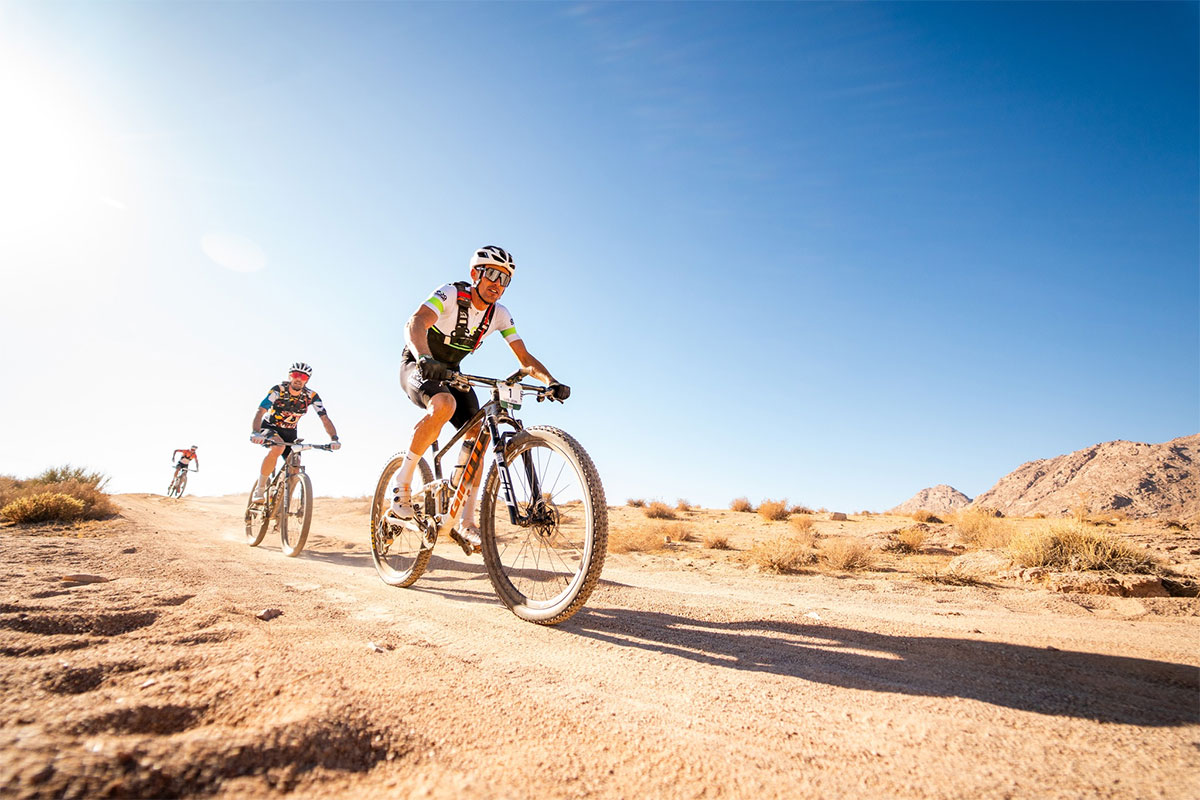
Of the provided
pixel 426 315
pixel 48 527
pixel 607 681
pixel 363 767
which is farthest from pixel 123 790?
pixel 48 527

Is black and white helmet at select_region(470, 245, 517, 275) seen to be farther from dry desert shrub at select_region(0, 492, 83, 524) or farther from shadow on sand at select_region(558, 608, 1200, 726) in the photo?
dry desert shrub at select_region(0, 492, 83, 524)

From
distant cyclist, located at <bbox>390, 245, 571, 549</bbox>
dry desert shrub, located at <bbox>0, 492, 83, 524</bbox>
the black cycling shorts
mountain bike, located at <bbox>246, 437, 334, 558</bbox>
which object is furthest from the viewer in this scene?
dry desert shrub, located at <bbox>0, 492, 83, 524</bbox>

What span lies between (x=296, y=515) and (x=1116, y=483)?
39.6 meters

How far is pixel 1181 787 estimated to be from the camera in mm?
1440

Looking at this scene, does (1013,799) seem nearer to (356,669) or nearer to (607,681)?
(607,681)

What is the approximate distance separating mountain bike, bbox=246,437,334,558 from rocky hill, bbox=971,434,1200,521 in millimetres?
29138

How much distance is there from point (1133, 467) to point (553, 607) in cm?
4055

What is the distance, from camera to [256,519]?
9383 mm

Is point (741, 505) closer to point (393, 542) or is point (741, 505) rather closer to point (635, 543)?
point (635, 543)

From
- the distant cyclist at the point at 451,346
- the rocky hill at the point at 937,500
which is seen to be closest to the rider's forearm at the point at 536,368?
the distant cyclist at the point at 451,346

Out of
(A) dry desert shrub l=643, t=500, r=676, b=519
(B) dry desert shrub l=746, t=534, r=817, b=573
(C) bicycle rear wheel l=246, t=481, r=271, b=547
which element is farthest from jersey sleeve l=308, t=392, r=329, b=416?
(A) dry desert shrub l=643, t=500, r=676, b=519

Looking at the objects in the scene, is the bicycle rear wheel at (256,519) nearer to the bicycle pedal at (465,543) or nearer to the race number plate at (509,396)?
the bicycle pedal at (465,543)

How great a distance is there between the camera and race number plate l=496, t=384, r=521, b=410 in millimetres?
4227

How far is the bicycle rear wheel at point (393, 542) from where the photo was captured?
4836mm
